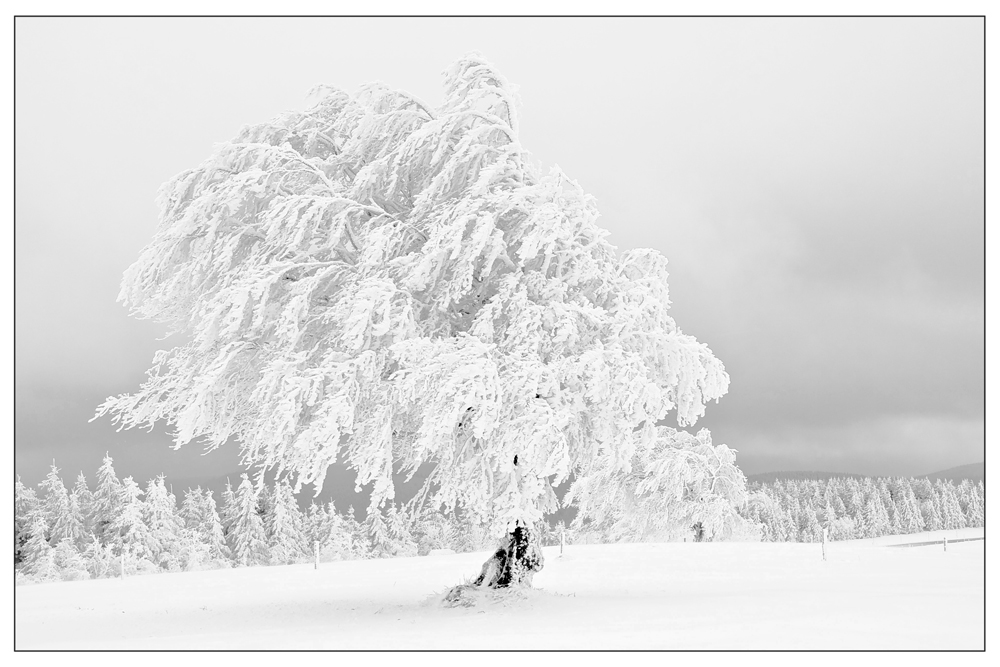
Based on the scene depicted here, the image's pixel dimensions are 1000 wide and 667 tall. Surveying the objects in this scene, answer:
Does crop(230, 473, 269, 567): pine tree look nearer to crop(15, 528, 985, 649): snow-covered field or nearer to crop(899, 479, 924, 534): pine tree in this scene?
crop(15, 528, 985, 649): snow-covered field

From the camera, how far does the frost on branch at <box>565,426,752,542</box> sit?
15.3m

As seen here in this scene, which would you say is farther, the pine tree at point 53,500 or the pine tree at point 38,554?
the pine tree at point 53,500

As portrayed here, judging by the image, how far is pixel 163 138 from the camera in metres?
17.1

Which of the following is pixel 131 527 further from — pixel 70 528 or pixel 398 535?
pixel 398 535

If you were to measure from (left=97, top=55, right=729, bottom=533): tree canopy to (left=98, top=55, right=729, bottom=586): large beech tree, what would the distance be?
0.04 metres

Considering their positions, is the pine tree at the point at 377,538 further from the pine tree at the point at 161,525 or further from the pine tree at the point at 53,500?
the pine tree at the point at 53,500

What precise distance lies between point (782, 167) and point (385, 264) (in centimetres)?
1097

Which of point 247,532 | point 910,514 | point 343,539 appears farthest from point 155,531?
point 910,514

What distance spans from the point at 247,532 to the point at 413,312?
41.7 meters

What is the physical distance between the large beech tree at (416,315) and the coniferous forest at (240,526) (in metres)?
14.7

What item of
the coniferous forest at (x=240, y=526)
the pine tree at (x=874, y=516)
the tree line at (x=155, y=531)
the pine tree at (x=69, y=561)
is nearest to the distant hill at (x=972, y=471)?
the coniferous forest at (x=240, y=526)

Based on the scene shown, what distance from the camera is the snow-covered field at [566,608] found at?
9.56 m

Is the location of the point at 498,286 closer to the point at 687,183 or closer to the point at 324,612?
the point at 324,612

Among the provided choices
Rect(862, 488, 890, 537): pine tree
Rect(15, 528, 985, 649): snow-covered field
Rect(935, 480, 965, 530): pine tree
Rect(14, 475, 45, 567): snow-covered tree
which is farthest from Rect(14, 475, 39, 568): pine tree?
Rect(862, 488, 890, 537): pine tree
